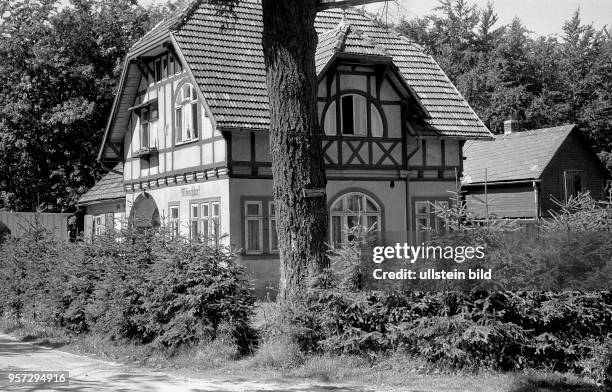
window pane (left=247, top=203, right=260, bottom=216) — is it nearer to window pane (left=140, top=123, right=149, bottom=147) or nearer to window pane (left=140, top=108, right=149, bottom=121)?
window pane (left=140, top=123, right=149, bottom=147)

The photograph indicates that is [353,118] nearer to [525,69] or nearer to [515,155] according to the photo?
[515,155]

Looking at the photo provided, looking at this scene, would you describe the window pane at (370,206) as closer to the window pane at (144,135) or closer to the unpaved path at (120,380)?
the window pane at (144,135)

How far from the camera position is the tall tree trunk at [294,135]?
1345 centimetres

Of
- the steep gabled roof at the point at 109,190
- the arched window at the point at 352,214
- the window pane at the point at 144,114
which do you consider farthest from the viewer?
the steep gabled roof at the point at 109,190

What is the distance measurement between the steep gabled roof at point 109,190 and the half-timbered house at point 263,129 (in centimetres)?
513

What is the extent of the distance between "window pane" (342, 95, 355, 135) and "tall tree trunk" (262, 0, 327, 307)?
1167 centimetres

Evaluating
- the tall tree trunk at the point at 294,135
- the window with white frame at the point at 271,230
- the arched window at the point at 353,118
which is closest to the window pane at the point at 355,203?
the arched window at the point at 353,118

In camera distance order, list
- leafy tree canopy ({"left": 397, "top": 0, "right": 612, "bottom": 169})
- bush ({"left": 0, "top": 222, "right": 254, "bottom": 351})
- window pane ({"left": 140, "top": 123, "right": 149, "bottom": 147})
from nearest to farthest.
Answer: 1. bush ({"left": 0, "top": 222, "right": 254, "bottom": 351})
2. window pane ({"left": 140, "top": 123, "right": 149, "bottom": 147})
3. leafy tree canopy ({"left": 397, "top": 0, "right": 612, "bottom": 169})

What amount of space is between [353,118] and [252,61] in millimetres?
3557

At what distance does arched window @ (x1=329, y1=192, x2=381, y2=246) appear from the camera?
1006 inches

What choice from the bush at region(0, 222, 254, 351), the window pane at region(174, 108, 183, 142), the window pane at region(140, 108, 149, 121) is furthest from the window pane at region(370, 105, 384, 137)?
the bush at region(0, 222, 254, 351)

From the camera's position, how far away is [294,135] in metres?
13.6

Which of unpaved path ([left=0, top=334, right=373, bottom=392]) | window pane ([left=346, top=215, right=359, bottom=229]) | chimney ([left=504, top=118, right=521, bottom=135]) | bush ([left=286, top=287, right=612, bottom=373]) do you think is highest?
chimney ([left=504, top=118, right=521, bottom=135])

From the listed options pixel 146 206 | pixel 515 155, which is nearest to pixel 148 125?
pixel 146 206
